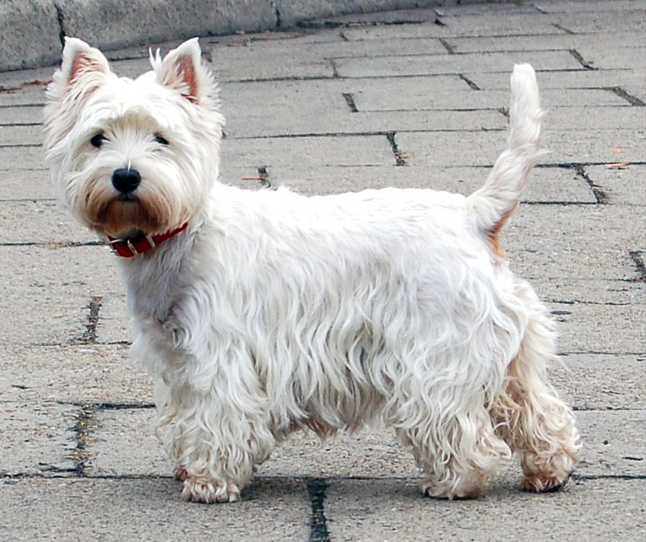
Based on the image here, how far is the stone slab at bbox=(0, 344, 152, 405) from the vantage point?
4.51 m

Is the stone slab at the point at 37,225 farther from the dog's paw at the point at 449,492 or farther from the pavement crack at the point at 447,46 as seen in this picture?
the pavement crack at the point at 447,46

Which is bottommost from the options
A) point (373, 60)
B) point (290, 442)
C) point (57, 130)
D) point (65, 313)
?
point (373, 60)

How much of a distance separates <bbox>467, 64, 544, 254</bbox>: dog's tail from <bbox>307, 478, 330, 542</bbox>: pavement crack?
846 millimetres

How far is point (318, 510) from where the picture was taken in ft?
11.8

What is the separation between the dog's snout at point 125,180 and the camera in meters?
3.40

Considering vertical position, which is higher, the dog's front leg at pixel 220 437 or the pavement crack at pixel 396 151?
the dog's front leg at pixel 220 437

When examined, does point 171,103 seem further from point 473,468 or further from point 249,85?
point 249,85

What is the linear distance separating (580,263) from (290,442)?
2227 millimetres

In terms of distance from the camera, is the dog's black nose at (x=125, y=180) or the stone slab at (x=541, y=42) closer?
the dog's black nose at (x=125, y=180)

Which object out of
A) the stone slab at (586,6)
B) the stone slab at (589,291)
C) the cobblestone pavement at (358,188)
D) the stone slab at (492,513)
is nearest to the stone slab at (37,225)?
the cobblestone pavement at (358,188)

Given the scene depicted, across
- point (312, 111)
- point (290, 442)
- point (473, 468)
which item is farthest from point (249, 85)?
point (473, 468)

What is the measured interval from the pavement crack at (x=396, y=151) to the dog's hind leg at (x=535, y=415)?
12.7 ft

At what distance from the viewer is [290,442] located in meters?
4.21

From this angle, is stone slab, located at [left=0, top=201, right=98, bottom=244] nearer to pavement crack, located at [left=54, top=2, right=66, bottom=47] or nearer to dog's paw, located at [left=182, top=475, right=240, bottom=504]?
dog's paw, located at [left=182, top=475, right=240, bottom=504]
